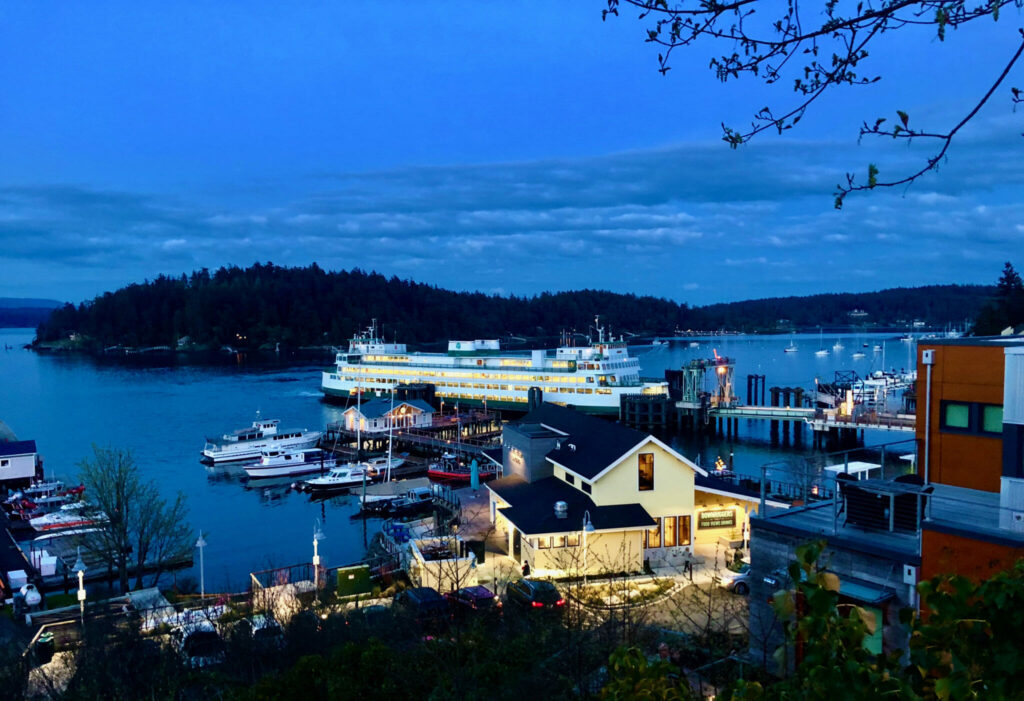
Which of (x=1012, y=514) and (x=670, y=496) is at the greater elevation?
(x=1012, y=514)

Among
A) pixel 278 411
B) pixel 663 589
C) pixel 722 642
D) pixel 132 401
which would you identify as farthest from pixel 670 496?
pixel 132 401

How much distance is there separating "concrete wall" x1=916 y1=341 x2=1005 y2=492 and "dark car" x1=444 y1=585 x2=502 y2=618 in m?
6.21

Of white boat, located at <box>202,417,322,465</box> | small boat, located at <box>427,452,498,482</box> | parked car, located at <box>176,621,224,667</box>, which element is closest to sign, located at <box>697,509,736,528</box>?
parked car, located at <box>176,621,224,667</box>

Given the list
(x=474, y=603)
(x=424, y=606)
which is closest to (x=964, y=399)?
(x=474, y=603)

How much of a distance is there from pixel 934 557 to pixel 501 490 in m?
12.4

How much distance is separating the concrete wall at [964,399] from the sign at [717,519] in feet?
29.6

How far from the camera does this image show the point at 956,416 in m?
8.73

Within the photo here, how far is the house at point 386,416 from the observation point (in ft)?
147

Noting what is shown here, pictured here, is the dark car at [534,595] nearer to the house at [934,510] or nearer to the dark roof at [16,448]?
the house at [934,510]

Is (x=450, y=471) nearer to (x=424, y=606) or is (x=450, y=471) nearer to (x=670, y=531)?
(x=670, y=531)

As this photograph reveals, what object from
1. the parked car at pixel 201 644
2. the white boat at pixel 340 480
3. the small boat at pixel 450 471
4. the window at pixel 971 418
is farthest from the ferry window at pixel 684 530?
the white boat at pixel 340 480

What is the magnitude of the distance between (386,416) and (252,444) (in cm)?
823

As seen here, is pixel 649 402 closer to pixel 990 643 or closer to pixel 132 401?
pixel 132 401

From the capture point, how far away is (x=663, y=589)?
13594 millimetres
